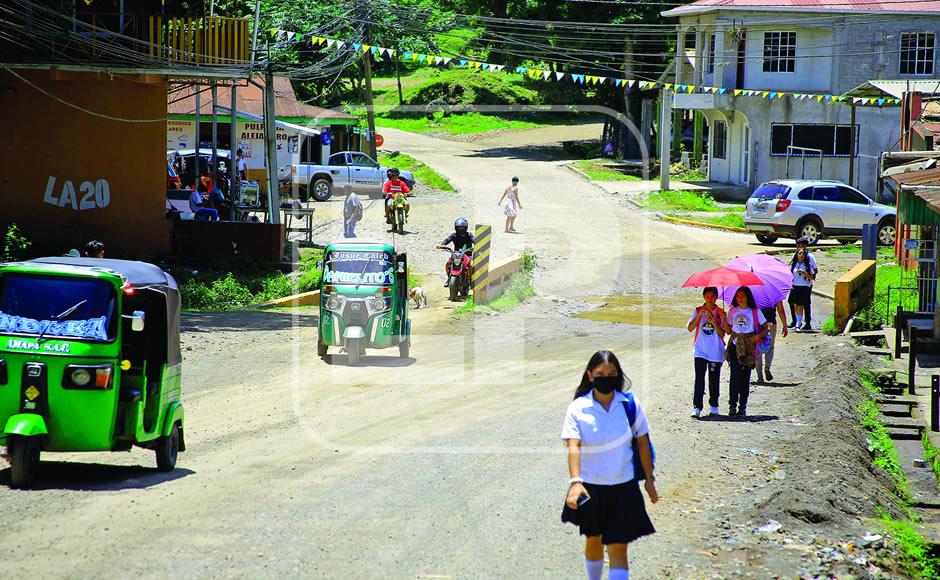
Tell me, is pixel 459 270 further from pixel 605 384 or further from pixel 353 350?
pixel 605 384

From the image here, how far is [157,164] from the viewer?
85.3ft

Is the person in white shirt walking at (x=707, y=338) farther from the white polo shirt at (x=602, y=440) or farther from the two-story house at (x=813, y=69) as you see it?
the two-story house at (x=813, y=69)

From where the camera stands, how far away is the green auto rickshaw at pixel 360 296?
16281mm

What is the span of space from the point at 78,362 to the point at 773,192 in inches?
1034

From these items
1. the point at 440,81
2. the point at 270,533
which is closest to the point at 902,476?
the point at 270,533

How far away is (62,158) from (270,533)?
60.7ft

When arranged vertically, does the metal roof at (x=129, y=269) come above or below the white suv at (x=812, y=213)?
below

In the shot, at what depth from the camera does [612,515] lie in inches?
268

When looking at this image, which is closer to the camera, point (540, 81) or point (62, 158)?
point (62, 158)

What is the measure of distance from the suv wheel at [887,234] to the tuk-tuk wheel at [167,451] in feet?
89.0

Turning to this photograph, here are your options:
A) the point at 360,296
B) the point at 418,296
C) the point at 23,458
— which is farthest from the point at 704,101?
the point at 23,458

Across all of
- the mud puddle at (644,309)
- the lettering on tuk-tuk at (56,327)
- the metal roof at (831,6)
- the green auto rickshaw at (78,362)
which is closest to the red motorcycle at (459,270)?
the mud puddle at (644,309)

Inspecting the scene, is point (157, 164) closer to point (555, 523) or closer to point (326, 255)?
point (326, 255)

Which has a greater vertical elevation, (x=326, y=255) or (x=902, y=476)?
(x=326, y=255)
